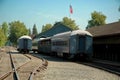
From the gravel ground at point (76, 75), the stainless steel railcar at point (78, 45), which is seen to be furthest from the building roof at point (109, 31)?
the gravel ground at point (76, 75)

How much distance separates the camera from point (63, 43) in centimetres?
3406

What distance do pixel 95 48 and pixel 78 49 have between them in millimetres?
8697

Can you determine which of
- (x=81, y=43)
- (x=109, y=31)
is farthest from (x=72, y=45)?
(x=109, y=31)

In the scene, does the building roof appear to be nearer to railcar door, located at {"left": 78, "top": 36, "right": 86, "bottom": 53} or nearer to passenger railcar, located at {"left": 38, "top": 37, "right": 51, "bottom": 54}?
railcar door, located at {"left": 78, "top": 36, "right": 86, "bottom": 53}

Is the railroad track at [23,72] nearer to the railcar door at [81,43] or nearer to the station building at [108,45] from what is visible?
the railcar door at [81,43]

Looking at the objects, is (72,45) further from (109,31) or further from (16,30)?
(16,30)

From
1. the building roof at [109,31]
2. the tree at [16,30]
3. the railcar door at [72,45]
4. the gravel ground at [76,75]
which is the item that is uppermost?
the tree at [16,30]

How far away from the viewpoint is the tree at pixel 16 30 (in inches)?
5448

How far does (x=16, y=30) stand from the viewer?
→ 141 metres

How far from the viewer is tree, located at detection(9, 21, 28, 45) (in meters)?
138

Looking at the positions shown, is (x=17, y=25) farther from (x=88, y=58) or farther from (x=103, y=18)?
(x=88, y=58)

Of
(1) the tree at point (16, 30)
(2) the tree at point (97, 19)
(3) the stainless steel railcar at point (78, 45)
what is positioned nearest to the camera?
(3) the stainless steel railcar at point (78, 45)

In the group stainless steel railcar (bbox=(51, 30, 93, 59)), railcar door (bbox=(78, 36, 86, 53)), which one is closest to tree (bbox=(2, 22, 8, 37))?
stainless steel railcar (bbox=(51, 30, 93, 59))

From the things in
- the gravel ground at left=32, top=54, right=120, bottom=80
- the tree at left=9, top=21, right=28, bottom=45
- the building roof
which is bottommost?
the gravel ground at left=32, top=54, right=120, bottom=80
